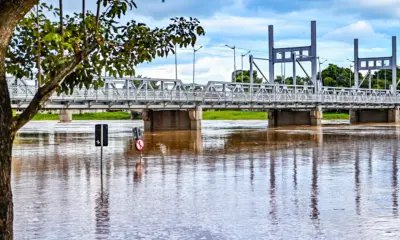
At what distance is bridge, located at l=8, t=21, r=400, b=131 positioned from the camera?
60.9m

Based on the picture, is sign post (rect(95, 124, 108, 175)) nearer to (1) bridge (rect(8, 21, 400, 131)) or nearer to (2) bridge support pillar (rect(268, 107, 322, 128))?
(1) bridge (rect(8, 21, 400, 131))

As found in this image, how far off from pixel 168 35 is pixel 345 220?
591 cm

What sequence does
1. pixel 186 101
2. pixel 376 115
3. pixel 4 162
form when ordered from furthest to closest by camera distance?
pixel 376 115
pixel 186 101
pixel 4 162

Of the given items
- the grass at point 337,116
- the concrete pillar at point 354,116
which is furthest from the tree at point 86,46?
the grass at point 337,116

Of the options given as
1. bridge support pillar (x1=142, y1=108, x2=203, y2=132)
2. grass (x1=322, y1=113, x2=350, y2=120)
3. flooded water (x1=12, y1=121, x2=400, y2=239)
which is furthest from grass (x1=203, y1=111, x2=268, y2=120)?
flooded water (x1=12, y1=121, x2=400, y2=239)

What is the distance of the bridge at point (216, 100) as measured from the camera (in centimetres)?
6091

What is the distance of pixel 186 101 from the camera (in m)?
70.5

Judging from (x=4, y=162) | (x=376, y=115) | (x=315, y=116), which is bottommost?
(x=376, y=115)

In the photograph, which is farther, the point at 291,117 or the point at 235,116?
the point at 235,116

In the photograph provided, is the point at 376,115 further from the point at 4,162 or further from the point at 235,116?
the point at 4,162

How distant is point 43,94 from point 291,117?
8977 cm

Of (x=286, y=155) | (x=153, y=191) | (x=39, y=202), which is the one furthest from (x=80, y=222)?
(x=286, y=155)

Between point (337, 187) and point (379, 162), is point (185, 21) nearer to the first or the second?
point (337, 187)

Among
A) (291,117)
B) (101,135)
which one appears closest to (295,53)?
(291,117)
